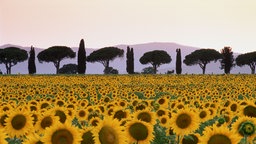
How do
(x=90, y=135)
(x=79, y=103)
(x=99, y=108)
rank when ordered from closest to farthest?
(x=90, y=135)
(x=99, y=108)
(x=79, y=103)

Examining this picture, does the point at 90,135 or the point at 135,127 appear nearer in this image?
the point at 90,135

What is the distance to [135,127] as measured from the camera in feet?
21.6

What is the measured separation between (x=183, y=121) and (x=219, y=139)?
2893mm

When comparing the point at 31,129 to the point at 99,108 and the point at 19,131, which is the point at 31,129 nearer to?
the point at 19,131

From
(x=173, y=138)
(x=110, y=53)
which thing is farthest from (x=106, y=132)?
(x=110, y=53)

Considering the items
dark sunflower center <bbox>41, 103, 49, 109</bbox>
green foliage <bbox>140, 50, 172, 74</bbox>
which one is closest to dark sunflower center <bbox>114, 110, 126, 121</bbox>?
dark sunflower center <bbox>41, 103, 49, 109</bbox>

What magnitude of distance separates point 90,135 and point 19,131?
2.54m

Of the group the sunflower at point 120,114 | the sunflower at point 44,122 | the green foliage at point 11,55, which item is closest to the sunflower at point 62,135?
the sunflower at point 44,122

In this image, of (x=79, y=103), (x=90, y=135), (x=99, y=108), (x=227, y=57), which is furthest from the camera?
(x=227, y=57)

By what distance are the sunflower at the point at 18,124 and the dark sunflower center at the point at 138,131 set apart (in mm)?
1785

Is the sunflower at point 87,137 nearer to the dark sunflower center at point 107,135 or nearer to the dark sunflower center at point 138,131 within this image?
the dark sunflower center at point 107,135

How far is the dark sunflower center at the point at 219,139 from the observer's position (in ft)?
16.4

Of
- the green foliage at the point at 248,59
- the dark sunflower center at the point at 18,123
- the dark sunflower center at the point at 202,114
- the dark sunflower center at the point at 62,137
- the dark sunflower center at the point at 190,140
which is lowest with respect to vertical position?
the dark sunflower center at the point at 190,140

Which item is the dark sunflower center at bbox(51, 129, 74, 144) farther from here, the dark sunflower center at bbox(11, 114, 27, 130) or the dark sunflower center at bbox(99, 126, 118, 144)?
the dark sunflower center at bbox(11, 114, 27, 130)
